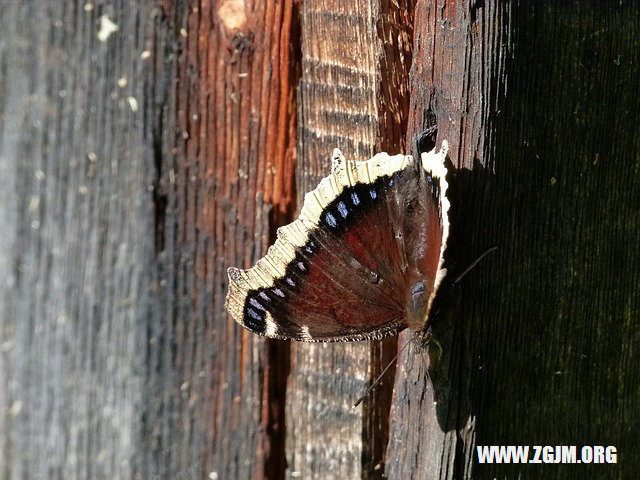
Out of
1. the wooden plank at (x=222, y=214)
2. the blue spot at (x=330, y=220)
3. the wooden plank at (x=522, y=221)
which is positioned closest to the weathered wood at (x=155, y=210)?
the wooden plank at (x=222, y=214)

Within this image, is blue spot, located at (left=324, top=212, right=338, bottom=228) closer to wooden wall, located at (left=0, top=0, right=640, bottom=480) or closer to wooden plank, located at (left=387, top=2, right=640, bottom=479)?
wooden wall, located at (left=0, top=0, right=640, bottom=480)

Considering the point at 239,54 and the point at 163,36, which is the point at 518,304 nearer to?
the point at 239,54

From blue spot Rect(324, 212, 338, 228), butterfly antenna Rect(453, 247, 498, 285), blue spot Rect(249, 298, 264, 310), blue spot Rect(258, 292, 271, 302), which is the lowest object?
blue spot Rect(249, 298, 264, 310)

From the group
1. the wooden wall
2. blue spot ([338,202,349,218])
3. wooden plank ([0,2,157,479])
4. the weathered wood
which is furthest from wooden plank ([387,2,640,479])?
wooden plank ([0,2,157,479])

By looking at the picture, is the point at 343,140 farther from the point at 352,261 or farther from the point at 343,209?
the point at 352,261

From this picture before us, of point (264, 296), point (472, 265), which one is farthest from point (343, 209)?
point (472, 265)

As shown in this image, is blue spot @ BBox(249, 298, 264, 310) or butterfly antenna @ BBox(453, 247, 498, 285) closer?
butterfly antenna @ BBox(453, 247, 498, 285)

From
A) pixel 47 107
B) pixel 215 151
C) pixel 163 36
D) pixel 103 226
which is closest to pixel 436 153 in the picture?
pixel 215 151
